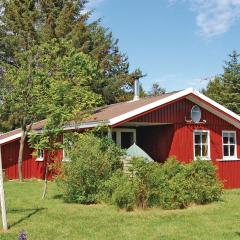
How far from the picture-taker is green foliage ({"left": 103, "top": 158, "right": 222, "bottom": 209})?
1227cm

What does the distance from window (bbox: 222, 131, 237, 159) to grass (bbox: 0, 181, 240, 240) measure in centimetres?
788

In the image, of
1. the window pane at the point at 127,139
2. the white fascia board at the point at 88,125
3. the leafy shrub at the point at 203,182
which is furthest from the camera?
the window pane at the point at 127,139

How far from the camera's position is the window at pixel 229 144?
21.6 meters

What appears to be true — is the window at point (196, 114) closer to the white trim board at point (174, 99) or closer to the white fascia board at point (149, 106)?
the white trim board at point (174, 99)

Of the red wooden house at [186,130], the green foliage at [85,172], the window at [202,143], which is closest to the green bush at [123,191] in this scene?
the green foliage at [85,172]

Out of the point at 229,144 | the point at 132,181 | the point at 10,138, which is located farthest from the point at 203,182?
the point at 10,138

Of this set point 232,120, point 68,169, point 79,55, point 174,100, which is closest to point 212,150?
point 232,120

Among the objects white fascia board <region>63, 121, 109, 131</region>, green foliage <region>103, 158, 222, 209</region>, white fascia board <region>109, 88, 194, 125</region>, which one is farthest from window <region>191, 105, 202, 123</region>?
green foliage <region>103, 158, 222, 209</region>

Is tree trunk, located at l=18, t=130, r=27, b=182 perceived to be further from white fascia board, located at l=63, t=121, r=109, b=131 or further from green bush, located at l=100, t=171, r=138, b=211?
green bush, located at l=100, t=171, r=138, b=211

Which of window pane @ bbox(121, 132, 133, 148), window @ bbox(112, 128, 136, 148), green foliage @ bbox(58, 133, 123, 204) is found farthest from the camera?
window pane @ bbox(121, 132, 133, 148)

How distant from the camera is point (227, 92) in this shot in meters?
43.3

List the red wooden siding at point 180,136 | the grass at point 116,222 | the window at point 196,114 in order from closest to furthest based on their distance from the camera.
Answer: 1. the grass at point 116,222
2. the red wooden siding at point 180,136
3. the window at point 196,114

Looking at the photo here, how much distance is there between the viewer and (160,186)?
1242 centimetres

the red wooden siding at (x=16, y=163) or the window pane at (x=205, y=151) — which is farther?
the red wooden siding at (x=16, y=163)
